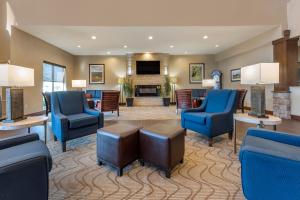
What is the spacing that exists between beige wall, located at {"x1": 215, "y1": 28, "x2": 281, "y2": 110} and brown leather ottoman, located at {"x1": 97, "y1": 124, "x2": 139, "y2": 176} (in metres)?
6.11

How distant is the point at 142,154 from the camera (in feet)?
7.45

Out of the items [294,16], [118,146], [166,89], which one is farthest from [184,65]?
[118,146]

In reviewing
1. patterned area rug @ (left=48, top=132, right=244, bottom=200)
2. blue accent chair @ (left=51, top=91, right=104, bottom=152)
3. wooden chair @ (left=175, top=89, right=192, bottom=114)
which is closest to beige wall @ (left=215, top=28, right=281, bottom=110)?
wooden chair @ (left=175, top=89, right=192, bottom=114)

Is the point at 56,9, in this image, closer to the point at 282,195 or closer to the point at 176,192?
the point at 176,192

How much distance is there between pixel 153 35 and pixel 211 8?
7.06 feet

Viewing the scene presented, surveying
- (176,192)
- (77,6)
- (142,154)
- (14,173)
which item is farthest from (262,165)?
(77,6)

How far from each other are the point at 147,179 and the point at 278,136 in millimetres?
1435

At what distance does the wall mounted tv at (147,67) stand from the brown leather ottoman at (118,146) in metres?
8.01

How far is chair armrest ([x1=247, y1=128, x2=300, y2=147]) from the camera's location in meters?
1.64

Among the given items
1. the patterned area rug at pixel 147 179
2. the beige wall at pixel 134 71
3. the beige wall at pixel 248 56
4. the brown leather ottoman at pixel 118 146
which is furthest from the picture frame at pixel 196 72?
the brown leather ottoman at pixel 118 146

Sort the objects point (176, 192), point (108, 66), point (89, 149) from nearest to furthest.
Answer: point (176, 192) → point (89, 149) → point (108, 66)

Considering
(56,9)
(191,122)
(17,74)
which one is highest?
(56,9)

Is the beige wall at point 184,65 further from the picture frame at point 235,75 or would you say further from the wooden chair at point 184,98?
the wooden chair at point 184,98

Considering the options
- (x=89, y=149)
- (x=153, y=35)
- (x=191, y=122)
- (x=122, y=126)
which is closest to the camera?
(x=122, y=126)
